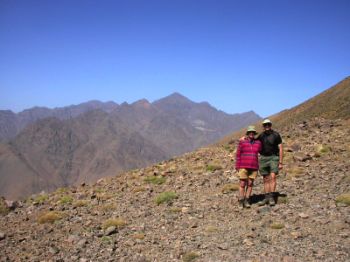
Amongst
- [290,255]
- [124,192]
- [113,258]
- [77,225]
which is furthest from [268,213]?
[124,192]

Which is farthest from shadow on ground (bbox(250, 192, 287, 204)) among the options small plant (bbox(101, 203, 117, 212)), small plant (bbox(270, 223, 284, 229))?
small plant (bbox(101, 203, 117, 212))

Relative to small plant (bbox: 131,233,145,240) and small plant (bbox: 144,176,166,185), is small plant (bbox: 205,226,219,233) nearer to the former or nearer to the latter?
small plant (bbox: 131,233,145,240)

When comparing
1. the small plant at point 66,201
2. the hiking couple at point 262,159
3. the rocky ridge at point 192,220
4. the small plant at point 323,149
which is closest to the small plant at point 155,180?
the rocky ridge at point 192,220

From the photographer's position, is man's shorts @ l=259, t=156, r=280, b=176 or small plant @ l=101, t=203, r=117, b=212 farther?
small plant @ l=101, t=203, r=117, b=212

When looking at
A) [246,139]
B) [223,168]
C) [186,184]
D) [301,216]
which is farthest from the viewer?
[223,168]

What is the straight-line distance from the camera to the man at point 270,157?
11492 mm

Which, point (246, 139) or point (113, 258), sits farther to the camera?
point (246, 139)

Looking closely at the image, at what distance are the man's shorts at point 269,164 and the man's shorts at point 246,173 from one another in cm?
32

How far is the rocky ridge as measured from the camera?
8.67 meters

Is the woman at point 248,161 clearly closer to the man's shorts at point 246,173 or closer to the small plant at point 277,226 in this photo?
the man's shorts at point 246,173

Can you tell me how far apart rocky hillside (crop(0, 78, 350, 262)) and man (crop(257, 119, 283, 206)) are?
424mm

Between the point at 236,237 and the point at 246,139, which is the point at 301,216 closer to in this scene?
the point at 236,237

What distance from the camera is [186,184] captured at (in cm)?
1562

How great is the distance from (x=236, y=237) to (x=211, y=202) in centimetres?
337
